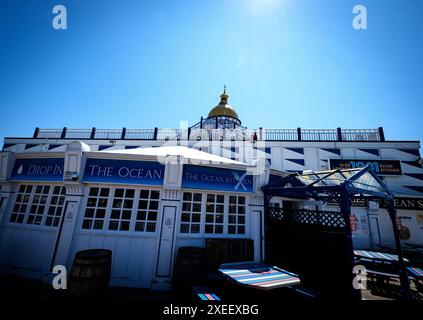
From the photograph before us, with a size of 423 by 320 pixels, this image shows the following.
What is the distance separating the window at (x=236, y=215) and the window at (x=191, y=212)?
109 cm

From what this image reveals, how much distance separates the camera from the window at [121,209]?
225 inches

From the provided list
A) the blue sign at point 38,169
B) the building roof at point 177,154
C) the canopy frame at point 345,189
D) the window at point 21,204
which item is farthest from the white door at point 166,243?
the window at point 21,204

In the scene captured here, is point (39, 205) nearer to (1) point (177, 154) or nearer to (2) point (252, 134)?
(1) point (177, 154)

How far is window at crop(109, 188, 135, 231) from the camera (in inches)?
→ 225

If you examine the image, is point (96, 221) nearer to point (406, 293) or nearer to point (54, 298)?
point (54, 298)

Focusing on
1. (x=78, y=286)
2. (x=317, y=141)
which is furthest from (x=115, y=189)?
(x=317, y=141)

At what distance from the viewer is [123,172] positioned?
5.82 metres

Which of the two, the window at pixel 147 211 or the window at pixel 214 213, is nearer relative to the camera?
the window at pixel 147 211

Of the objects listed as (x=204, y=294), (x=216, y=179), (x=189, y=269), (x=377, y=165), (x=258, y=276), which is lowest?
(x=204, y=294)

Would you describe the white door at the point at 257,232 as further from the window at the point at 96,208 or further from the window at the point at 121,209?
the window at the point at 96,208

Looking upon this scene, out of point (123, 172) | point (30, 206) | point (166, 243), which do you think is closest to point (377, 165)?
point (166, 243)

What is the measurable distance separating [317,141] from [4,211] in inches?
764

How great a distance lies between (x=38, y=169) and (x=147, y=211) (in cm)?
407

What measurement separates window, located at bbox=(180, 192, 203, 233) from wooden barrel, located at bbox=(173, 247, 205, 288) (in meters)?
0.99
